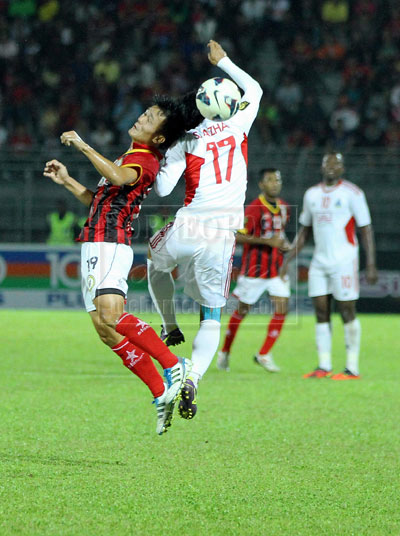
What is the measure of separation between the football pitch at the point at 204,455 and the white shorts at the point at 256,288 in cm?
86

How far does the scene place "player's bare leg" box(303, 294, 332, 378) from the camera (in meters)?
9.68

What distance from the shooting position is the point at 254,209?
1048 cm

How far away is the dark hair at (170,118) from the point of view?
5.71 meters

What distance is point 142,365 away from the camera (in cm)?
550

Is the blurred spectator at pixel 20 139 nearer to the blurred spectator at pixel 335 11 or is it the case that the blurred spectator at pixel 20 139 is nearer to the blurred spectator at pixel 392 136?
the blurred spectator at pixel 335 11

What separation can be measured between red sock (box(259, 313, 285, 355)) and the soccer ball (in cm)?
478

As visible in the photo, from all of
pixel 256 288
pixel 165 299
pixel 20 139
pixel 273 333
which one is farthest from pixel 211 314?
pixel 20 139

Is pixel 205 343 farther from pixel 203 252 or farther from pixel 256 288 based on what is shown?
pixel 256 288

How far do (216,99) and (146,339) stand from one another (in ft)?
5.24

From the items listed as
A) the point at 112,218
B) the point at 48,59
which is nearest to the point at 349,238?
the point at 112,218

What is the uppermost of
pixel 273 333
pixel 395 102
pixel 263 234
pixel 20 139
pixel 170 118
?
pixel 395 102

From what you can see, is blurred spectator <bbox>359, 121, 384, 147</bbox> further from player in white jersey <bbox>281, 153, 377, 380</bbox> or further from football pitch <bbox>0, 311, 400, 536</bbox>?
player in white jersey <bbox>281, 153, 377, 380</bbox>

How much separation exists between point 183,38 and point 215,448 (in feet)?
52.9

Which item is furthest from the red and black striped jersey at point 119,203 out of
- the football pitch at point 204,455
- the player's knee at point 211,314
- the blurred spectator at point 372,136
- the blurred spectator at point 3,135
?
the blurred spectator at point 3,135
